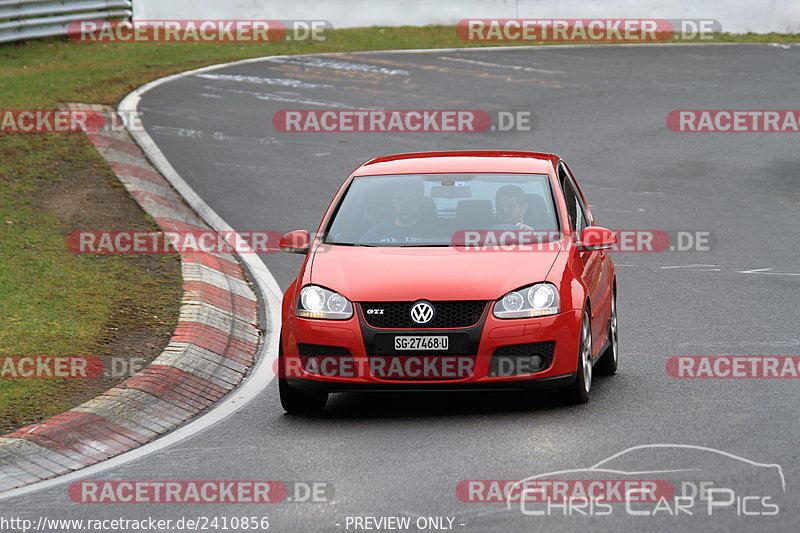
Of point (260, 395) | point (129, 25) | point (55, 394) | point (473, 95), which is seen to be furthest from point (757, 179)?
point (129, 25)

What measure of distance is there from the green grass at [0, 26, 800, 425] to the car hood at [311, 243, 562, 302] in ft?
6.47

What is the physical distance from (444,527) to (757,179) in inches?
548

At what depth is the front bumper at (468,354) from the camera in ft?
27.3

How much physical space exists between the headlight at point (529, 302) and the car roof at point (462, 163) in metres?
1.54

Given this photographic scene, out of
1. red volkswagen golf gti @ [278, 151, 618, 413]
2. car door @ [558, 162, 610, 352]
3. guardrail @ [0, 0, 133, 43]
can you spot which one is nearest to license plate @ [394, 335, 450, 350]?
red volkswagen golf gti @ [278, 151, 618, 413]

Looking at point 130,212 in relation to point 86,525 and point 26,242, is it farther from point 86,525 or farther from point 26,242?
point 86,525

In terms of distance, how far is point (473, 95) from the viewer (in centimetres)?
2481

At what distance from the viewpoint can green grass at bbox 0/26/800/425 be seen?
1020cm

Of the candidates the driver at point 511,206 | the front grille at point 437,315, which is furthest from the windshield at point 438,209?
the front grille at point 437,315

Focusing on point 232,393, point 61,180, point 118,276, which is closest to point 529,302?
point 232,393

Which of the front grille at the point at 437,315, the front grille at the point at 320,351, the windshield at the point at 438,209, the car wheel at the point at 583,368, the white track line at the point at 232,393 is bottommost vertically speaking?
the white track line at the point at 232,393

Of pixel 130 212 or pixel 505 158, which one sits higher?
pixel 505 158

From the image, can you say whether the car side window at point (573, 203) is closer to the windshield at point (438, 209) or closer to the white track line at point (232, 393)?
the windshield at point (438, 209)

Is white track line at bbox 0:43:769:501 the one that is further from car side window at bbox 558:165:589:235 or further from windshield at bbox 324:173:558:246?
car side window at bbox 558:165:589:235
